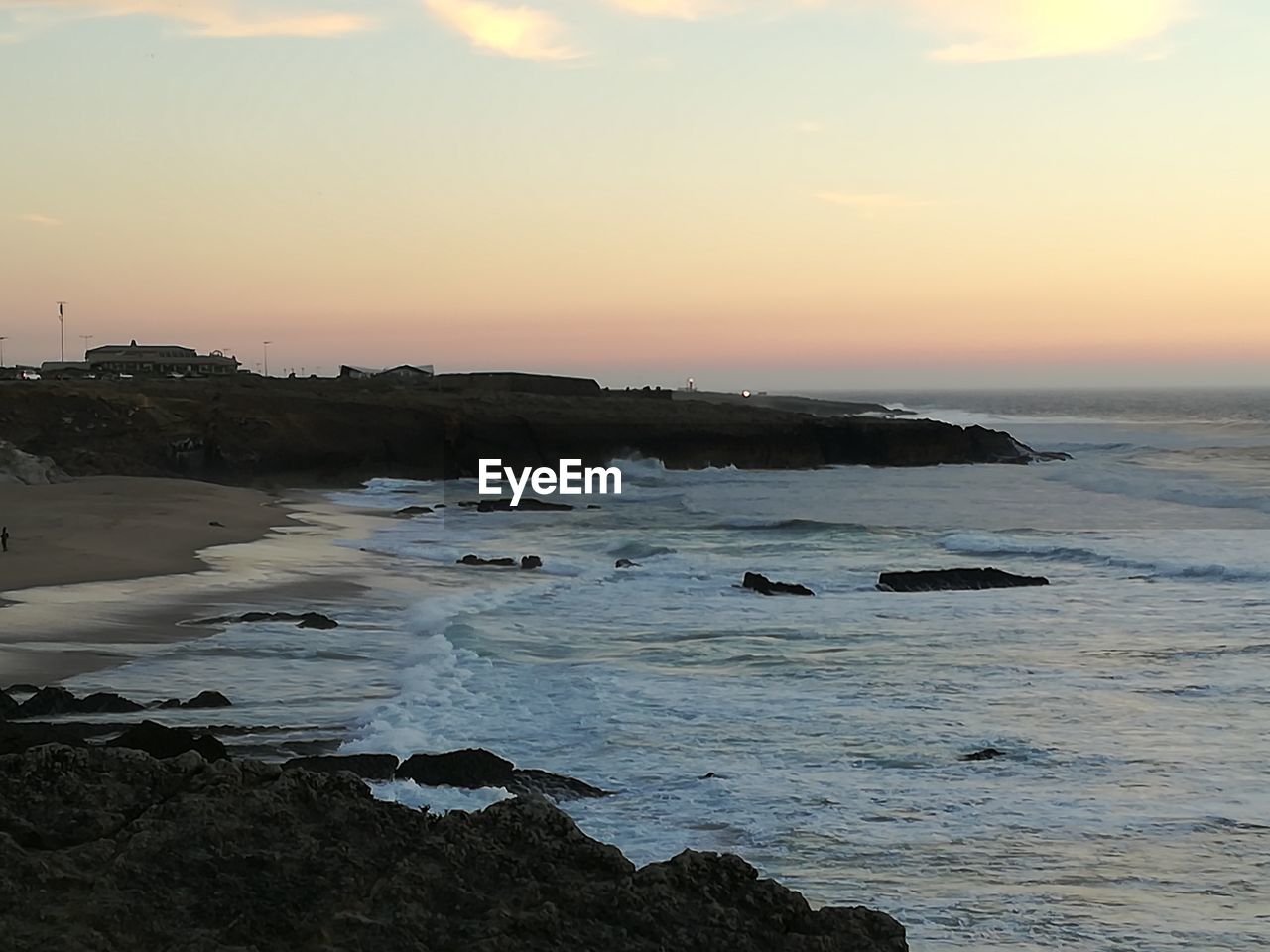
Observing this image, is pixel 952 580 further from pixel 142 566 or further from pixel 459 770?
pixel 459 770

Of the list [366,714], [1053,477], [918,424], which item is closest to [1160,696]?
[366,714]

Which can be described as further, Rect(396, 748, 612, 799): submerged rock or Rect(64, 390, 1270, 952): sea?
Rect(396, 748, 612, 799): submerged rock

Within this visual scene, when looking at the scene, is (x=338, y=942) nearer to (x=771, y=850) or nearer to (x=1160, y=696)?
(x=771, y=850)

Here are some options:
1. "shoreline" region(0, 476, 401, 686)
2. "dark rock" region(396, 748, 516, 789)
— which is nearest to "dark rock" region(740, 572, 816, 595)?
"shoreline" region(0, 476, 401, 686)

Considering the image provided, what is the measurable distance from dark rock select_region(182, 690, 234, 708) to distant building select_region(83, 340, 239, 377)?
74.4 meters

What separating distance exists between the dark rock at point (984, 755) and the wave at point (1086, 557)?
12588 mm

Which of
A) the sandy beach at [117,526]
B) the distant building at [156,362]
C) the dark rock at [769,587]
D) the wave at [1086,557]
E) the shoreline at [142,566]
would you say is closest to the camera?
the shoreline at [142,566]

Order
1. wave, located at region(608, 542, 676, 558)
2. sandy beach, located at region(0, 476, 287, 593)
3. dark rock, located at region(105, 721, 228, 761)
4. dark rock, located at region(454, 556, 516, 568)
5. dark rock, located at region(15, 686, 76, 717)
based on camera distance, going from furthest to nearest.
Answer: wave, located at region(608, 542, 676, 558)
dark rock, located at region(454, 556, 516, 568)
sandy beach, located at region(0, 476, 287, 593)
dark rock, located at region(15, 686, 76, 717)
dark rock, located at region(105, 721, 228, 761)

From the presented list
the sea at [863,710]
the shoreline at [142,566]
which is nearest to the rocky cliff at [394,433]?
the shoreline at [142,566]

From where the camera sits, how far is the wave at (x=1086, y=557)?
2078 centimetres

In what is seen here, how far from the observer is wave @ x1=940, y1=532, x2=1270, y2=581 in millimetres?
20781

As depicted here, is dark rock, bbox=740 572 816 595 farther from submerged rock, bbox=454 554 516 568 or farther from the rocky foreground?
the rocky foreground

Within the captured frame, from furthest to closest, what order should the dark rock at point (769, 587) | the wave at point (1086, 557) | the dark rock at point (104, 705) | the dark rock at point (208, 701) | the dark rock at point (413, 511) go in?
the dark rock at point (413, 511) → the wave at point (1086, 557) → the dark rock at point (769, 587) → the dark rock at point (208, 701) → the dark rock at point (104, 705)

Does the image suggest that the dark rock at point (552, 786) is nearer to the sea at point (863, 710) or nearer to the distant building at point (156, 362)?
the sea at point (863, 710)
